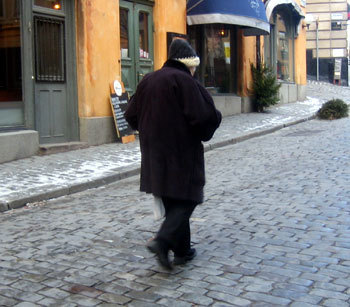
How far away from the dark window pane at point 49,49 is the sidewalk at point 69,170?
4.97 ft

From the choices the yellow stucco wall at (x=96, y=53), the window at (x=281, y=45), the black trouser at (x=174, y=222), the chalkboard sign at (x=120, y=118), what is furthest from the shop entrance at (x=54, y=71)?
the window at (x=281, y=45)

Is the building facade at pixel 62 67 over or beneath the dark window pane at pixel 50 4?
beneath

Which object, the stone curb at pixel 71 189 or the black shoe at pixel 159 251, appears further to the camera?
the stone curb at pixel 71 189

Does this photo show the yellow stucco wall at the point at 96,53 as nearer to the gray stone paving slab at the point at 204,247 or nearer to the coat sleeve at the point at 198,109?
the gray stone paving slab at the point at 204,247

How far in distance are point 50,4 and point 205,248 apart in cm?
721

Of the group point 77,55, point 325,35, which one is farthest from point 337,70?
point 77,55

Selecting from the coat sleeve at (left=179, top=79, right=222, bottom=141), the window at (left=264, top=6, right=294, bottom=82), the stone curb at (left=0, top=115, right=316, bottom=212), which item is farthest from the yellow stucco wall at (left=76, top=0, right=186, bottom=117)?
the window at (left=264, top=6, right=294, bottom=82)

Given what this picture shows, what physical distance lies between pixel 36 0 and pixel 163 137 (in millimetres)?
7087

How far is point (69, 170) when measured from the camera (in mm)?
8977

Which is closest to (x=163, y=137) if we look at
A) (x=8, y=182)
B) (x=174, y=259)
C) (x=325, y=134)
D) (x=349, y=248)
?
(x=174, y=259)

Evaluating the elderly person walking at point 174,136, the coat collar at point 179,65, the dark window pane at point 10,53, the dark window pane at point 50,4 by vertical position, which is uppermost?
the dark window pane at point 50,4

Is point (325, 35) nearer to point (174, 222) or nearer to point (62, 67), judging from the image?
point (62, 67)

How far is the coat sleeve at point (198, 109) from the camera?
406 centimetres

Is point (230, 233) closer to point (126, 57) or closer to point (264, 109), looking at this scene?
point (126, 57)
